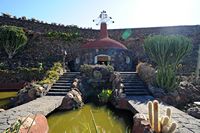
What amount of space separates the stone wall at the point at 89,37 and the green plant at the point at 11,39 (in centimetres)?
128

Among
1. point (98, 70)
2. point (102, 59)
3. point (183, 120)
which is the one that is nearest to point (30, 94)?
point (98, 70)

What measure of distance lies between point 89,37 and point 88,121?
20.3 meters

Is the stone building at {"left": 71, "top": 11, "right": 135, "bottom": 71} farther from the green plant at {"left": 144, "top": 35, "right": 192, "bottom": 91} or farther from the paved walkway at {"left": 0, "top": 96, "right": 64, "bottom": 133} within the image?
the paved walkway at {"left": 0, "top": 96, "right": 64, "bottom": 133}

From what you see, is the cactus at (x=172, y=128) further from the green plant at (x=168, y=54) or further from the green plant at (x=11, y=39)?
the green plant at (x=11, y=39)

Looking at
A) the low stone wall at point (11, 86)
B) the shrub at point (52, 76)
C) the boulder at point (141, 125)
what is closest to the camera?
the boulder at point (141, 125)

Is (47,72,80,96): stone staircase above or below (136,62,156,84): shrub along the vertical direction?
below

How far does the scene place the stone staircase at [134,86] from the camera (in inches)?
482

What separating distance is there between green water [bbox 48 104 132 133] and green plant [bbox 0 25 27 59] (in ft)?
47.2

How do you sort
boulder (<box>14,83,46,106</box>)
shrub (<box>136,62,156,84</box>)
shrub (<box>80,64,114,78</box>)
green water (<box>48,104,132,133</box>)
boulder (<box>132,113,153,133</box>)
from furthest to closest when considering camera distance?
shrub (<box>80,64,114,78</box>) → shrub (<box>136,62,156,84</box>) → boulder (<box>14,83,46,106</box>) → green water (<box>48,104,132,133</box>) → boulder (<box>132,113,153,133</box>)

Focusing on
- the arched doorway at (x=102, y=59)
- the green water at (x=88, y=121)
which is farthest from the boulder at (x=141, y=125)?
the arched doorway at (x=102, y=59)

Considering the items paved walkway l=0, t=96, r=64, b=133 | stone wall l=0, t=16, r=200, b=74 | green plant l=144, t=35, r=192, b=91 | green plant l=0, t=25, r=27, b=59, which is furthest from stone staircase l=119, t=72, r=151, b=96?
green plant l=0, t=25, r=27, b=59

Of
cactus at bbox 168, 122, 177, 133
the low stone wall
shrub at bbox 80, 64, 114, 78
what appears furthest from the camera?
the low stone wall

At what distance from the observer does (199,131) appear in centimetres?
584

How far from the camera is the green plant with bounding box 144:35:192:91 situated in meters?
11.9
